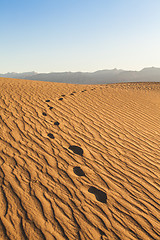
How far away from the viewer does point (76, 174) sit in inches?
134


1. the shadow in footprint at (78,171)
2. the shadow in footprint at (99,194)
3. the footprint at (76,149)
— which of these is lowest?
the shadow in footprint at (99,194)

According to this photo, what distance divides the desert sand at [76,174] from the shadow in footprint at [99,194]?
0.02 m

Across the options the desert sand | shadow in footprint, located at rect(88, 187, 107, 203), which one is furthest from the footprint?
shadow in footprint, located at rect(88, 187, 107, 203)

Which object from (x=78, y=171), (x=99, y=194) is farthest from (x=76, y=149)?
(x=99, y=194)

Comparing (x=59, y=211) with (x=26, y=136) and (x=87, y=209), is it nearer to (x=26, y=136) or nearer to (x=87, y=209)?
(x=87, y=209)

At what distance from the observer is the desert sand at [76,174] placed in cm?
243

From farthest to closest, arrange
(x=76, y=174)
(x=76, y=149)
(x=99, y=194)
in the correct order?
(x=76, y=149) → (x=76, y=174) → (x=99, y=194)

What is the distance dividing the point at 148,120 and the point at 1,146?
5023 millimetres

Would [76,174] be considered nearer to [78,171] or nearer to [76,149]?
[78,171]

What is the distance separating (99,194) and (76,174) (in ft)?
1.97

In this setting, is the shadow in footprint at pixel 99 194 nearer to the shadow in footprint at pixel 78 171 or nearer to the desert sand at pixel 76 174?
the desert sand at pixel 76 174

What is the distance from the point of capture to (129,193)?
3082 mm

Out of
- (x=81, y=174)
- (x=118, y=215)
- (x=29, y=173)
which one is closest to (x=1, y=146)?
(x=29, y=173)

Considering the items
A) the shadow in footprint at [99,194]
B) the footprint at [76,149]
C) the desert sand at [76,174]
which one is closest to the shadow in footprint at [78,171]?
the desert sand at [76,174]
